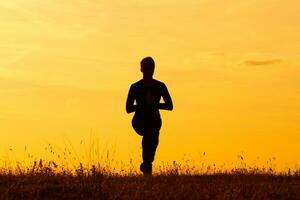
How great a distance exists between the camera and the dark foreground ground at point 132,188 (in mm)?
11516

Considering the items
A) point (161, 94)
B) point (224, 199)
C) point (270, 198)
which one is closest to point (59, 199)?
point (224, 199)

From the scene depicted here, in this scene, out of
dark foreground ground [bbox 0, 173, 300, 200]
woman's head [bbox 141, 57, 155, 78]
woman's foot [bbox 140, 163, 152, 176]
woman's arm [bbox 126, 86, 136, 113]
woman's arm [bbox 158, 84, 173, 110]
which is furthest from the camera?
woman's foot [bbox 140, 163, 152, 176]

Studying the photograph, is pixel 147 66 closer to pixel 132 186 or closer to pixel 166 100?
pixel 166 100

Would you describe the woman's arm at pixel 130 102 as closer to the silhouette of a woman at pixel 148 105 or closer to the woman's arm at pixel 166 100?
the silhouette of a woman at pixel 148 105

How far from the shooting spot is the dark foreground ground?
1152 centimetres

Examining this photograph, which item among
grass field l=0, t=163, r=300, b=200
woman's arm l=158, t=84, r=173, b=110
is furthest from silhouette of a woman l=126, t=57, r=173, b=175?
grass field l=0, t=163, r=300, b=200

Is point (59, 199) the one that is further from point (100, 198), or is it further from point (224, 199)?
point (224, 199)

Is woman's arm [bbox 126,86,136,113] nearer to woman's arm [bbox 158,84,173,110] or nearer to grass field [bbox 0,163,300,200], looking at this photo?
woman's arm [bbox 158,84,173,110]

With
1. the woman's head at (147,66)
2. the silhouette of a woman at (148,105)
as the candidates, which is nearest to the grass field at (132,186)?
the silhouette of a woman at (148,105)

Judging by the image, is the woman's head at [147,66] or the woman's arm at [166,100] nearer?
the woman's head at [147,66]

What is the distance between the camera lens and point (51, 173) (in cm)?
1452

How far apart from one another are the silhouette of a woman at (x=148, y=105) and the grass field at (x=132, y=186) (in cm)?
82

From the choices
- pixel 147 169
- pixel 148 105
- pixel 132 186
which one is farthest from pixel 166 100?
pixel 132 186

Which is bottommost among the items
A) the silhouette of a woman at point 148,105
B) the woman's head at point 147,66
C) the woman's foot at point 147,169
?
the woman's foot at point 147,169
